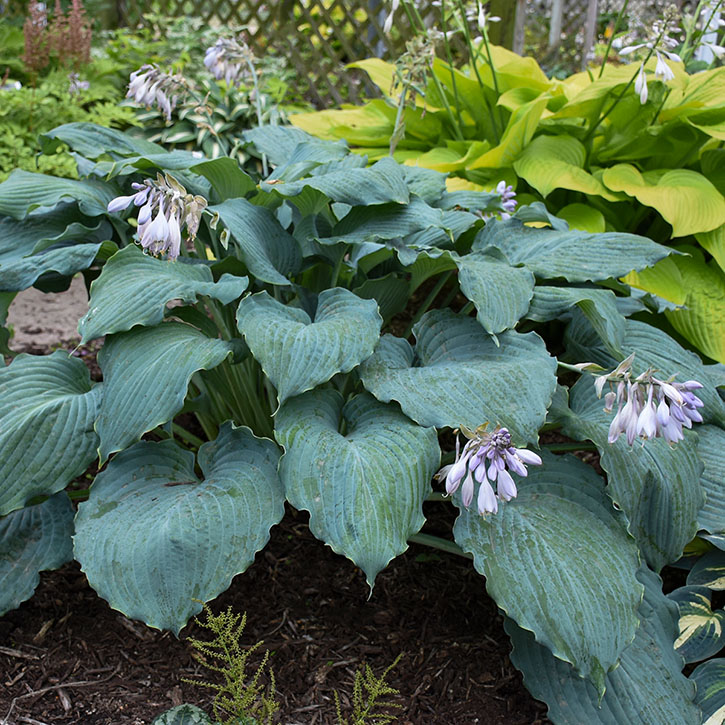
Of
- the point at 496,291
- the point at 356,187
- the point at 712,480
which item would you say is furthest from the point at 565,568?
the point at 356,187

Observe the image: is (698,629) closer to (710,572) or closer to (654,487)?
(710,572)

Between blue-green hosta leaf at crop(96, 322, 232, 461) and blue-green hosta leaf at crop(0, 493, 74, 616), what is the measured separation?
0.30 meters

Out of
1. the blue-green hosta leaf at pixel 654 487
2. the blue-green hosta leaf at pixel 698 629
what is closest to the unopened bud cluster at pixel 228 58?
the blue-green hosta leaf at pixel 654 487

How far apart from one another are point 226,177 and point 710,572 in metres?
1.67

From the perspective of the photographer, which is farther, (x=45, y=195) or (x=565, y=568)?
(x=45, y=195)

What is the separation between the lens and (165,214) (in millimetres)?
1606

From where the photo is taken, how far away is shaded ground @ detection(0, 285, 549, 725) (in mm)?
1652

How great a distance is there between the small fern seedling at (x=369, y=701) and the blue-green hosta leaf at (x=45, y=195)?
4.72ft

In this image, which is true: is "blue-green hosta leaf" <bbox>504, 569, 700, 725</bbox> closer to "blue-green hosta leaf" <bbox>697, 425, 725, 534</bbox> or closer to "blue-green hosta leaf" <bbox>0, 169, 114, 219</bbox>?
"blue-green hosta leaf" <bbox>697, 425, 725, 534</bbox>

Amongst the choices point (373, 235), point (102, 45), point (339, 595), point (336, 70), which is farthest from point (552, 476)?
point (102, 45)

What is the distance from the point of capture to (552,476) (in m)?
1.76

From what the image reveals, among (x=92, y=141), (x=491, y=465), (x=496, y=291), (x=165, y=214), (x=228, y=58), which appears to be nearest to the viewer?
(x=491, y=465)

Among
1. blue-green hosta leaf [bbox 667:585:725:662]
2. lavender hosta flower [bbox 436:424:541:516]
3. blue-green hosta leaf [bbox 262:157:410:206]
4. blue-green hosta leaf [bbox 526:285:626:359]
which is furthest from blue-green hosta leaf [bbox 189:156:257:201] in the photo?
blue-green hosta leaf [bbox 667:585:725:662]

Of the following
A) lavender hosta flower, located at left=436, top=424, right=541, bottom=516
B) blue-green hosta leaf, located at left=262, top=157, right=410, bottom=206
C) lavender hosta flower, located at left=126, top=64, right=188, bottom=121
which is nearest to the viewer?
lavender hosta flower, located at left=436, top=424, right=541, bottom=516
